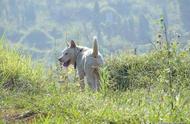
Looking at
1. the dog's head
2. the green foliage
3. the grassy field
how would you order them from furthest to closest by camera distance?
1. the dog's head
2. the green foliage
3. the grassy field

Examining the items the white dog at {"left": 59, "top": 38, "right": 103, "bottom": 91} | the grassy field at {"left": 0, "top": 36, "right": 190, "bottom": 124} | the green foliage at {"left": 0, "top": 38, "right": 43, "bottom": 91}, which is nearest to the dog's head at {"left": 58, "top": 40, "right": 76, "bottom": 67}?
the white dog at {"left": 59, "top": 38, "right": 103, "bottom": 91}

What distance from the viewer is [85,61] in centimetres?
1078

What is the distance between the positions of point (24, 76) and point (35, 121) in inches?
160

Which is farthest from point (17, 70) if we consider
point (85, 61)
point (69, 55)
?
point (69, 55)

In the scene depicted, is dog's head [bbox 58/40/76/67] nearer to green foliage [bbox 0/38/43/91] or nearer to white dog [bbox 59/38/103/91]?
white dog [bbox 59/38/103/91]

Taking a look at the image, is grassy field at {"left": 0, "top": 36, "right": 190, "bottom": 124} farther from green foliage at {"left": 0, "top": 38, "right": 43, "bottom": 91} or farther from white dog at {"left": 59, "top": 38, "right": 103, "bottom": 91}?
white dog at {"left": 59, "top": 38, "right": 103, "bottom": 91}

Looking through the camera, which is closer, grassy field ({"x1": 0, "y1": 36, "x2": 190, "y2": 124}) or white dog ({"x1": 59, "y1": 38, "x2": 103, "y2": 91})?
grassy field ({"x1": 0, "y1": 36, "x2": 190, "y2": 124})

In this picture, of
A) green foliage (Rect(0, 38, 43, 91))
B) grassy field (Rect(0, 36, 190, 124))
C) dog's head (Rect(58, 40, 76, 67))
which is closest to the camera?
grassy field (Rect(0, 36, 190, 124))

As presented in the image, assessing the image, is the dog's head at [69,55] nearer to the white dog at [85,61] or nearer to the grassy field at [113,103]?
the white dog at [85,61]

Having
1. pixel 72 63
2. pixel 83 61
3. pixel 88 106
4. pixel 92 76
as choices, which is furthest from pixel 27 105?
pixel 72 63

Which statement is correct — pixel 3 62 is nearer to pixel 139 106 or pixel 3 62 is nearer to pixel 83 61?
pixel 83 61

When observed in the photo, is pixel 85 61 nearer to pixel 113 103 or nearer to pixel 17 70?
pixel 17 70

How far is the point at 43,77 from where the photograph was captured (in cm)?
905

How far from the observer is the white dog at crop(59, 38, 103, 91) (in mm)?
10367
